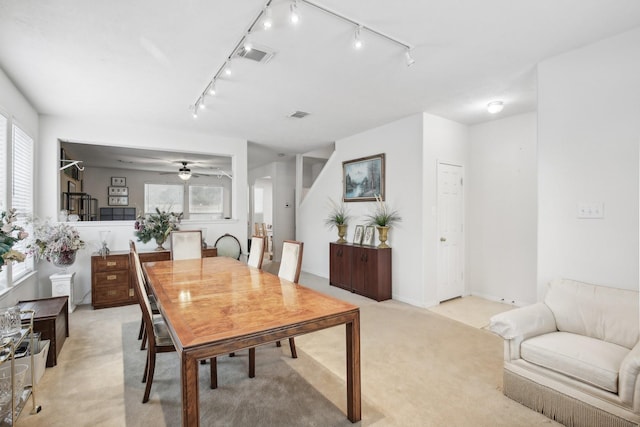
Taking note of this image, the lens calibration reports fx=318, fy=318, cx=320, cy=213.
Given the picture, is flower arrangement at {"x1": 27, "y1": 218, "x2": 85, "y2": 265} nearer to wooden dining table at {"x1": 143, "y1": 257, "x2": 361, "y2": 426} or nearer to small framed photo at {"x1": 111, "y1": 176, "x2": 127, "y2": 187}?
wooden dining table at {"x1": 143, "y1": 257, "x2": 361, "y2": 426}

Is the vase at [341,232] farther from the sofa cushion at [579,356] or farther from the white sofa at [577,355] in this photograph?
the sofa cushion at [579,356]

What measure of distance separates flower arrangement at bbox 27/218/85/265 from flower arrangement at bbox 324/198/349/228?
355 centimetres

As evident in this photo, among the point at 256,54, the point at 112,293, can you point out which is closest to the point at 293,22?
the point at 256,54

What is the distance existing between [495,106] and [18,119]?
5194 mm

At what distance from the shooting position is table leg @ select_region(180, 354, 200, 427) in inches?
51.4

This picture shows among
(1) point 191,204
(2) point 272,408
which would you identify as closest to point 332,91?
(2) point 272,408

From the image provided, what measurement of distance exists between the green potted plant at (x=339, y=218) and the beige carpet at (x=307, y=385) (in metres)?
2.18

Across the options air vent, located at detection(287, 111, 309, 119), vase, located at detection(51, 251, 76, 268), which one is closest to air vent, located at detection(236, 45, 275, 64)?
air vent, located at detection(287, 111, 309, 119)

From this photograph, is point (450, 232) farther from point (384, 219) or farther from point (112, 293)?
point (112, 293)

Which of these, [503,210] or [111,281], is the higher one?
[503,210]

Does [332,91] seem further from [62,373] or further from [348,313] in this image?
[62,373]

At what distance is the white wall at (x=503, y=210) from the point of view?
404cm

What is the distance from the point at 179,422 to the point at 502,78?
378 centimetres

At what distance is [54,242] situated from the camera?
359cm
